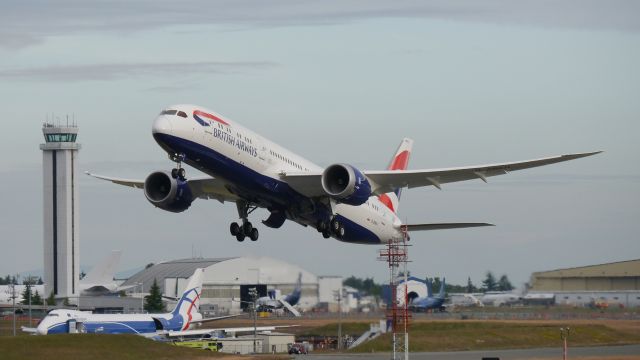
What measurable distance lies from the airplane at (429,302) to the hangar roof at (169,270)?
24.4m

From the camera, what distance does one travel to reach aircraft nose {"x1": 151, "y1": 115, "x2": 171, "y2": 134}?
4928 centimetres

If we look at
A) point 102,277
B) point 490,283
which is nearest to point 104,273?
point 102,277

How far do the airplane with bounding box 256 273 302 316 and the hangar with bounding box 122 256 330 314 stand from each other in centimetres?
62

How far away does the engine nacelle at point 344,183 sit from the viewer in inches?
2162

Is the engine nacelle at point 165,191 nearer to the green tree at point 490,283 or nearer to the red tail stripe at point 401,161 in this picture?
the red tail stripe at point 401,161

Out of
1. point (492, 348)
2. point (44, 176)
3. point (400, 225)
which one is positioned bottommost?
point (492, 348)

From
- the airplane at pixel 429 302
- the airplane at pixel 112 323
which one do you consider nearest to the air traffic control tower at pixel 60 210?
the airplane at pixel 429 302

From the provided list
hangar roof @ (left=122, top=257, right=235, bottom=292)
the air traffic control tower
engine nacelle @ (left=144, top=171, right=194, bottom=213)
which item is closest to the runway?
engine nacelle @ (left=144, top=171, right=194, bottom=213)

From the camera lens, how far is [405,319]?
6812 centimetres

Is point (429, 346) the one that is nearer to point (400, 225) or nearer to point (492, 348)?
point (492, 348)

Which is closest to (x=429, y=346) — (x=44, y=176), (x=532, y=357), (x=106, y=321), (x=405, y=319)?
(x=532, y=357)

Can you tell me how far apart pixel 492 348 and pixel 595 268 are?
52391mm

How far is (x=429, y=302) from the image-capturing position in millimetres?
136500

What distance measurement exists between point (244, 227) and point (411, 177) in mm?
9462
